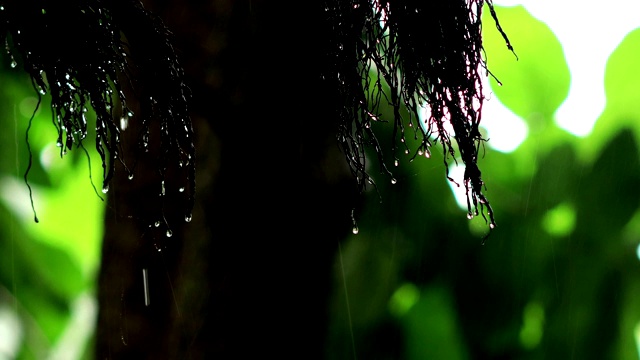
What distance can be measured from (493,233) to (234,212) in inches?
24.9

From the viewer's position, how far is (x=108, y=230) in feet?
3.18

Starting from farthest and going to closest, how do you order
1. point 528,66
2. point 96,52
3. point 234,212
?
point 528,66 → point 234,212 → point 96,52

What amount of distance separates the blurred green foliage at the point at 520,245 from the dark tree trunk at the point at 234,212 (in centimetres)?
18

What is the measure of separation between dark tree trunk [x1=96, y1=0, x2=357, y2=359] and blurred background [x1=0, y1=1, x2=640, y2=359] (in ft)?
0.64

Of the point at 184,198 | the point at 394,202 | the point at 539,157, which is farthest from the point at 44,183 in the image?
the point at 539,157

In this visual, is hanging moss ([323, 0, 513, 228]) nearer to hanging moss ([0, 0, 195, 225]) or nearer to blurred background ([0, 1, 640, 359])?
hanging moss ([0, 0, 195, 225])

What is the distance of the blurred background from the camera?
4.30ft

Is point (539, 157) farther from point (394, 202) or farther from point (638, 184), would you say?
point (394, 202)

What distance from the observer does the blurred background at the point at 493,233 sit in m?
1.31

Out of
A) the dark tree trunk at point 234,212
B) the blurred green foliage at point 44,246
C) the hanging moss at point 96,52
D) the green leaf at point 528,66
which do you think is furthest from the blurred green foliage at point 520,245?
the hanging moss at point 96,52

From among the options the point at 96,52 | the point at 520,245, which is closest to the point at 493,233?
the point at 520,245

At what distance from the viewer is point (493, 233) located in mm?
1352

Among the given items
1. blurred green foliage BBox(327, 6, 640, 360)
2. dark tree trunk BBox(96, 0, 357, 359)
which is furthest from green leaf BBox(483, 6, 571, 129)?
dark tree trunk BBox(96, 0, 357, 359)

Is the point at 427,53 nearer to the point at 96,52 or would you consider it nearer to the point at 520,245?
the point at 96,52
